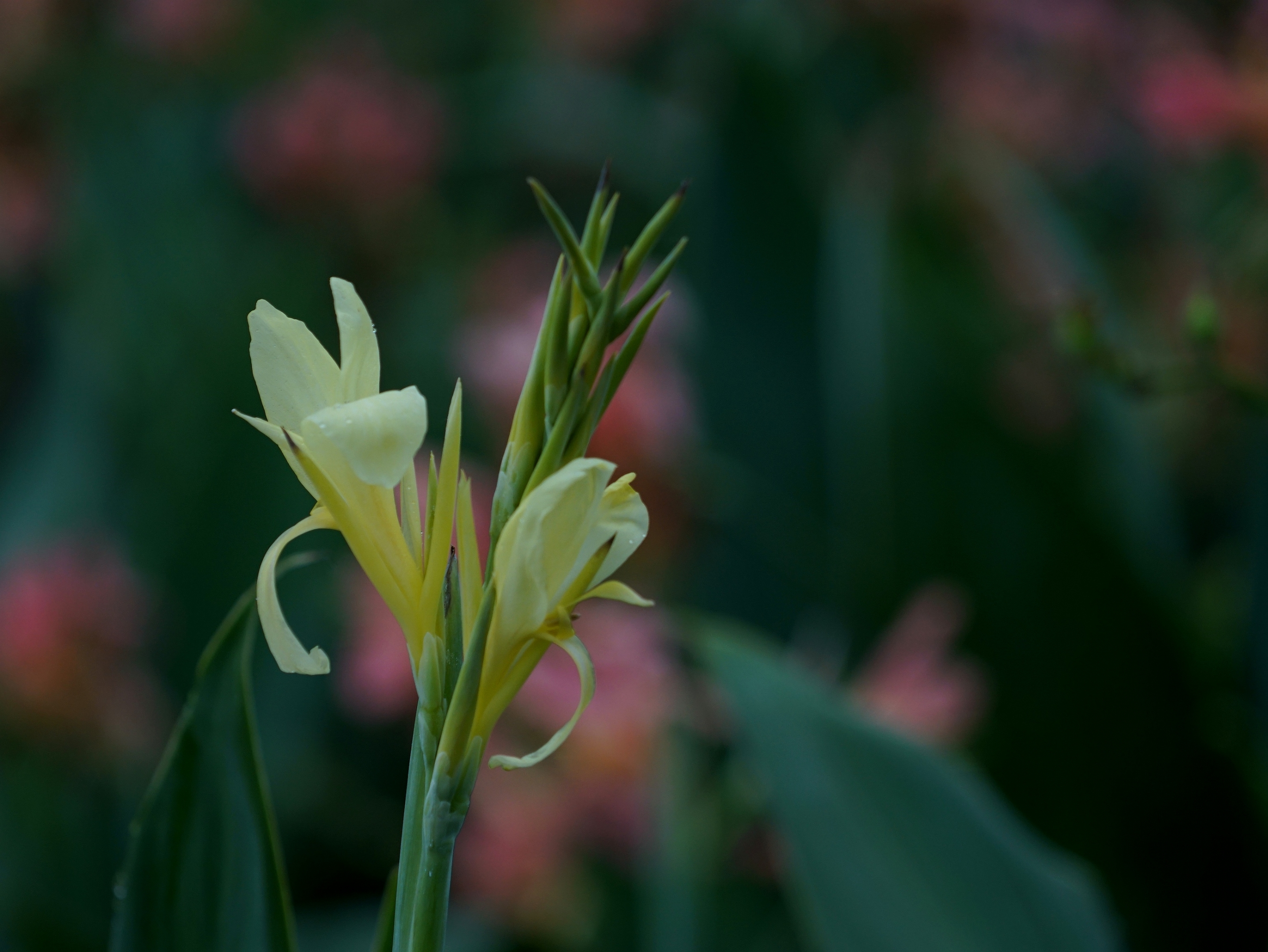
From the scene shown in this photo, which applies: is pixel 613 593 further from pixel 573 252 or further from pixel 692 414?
pixel 692 414

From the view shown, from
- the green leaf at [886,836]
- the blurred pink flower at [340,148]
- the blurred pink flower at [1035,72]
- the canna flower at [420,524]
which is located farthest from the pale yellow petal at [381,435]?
the blurred pink flower at [1035,72]

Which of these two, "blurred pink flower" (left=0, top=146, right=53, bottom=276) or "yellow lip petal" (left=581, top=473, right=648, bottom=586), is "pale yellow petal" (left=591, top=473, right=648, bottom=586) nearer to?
"yellow lip petal" (left=581, top=473, right=648, bottom=586)

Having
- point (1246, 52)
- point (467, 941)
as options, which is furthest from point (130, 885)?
point (1246, 52)

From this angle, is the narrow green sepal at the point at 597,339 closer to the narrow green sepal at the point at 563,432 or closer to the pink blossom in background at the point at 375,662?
the narrow green sepal at the point at 563,432

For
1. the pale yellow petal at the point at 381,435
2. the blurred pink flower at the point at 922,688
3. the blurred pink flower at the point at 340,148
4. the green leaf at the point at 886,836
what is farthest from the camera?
the blurred pink flower at the point at 340,148

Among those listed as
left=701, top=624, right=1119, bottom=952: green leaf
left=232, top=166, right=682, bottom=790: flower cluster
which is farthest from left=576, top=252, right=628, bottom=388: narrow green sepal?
left=701, top=624, right=1119, bottom=952: green leaf

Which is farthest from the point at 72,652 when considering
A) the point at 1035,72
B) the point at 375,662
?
the point at 1035,72
